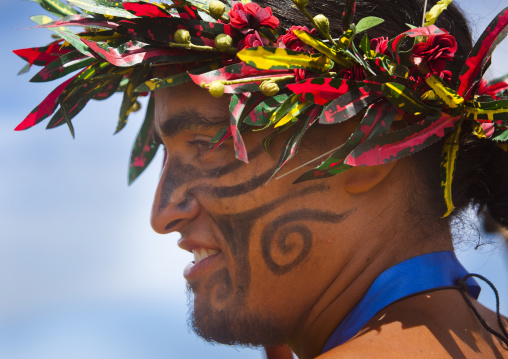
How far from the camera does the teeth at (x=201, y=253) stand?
2.19 metres

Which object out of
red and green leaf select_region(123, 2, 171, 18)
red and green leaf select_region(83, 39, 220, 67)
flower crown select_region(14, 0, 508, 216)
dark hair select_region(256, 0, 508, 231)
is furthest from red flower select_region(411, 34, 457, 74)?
red and green leaf select_region(123, 2, 171, 18)

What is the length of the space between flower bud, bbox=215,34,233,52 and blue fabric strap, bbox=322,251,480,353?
0.87 m

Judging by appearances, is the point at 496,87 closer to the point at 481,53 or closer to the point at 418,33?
the point at 481,53

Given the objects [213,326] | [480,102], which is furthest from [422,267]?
[213,326]

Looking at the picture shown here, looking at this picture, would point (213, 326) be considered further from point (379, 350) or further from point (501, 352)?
point (501, 352)

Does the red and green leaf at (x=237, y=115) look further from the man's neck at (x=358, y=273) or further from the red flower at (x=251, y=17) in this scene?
the man's neck at (x=358, y=273)

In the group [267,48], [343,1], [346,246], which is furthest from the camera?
[343,1]

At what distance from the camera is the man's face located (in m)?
2.01

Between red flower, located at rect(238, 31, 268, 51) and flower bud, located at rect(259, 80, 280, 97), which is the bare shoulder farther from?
red flower, located at rect(238, 31, 268, 51)

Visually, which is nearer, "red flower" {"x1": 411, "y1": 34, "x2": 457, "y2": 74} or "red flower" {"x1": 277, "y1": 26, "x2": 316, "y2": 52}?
"red flower" {"x1": 411, "y1": 34, "x2": 457, "y2": 74}

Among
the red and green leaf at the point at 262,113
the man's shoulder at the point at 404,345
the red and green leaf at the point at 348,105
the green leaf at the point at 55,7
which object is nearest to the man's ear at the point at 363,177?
the red and green leaf at the point at 348,105

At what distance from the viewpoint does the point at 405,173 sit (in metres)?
2.08

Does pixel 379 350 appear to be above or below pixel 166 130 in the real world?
below

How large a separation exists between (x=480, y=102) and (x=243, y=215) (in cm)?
82
